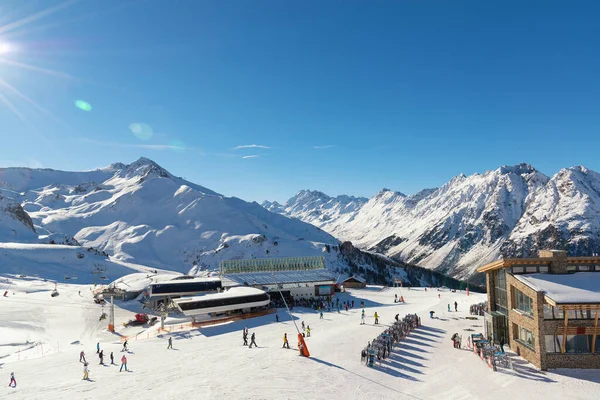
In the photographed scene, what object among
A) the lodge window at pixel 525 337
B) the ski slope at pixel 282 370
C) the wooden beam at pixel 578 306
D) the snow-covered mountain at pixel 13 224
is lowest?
the ski slope at pixel 282 370

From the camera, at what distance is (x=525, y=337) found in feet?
112

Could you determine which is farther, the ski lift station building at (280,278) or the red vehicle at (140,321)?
the ski lift station building at (280,278)

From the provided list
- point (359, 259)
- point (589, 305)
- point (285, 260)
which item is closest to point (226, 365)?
point (589, 305)

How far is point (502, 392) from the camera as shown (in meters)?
27.7

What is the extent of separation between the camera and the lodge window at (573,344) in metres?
31.4

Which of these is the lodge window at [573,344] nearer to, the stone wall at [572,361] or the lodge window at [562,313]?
the stone wall at [572,361]

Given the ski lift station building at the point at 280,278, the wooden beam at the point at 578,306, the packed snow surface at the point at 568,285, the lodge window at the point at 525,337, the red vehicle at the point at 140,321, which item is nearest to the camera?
the wooden beam at the point at 578,306

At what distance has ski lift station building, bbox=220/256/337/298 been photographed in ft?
243

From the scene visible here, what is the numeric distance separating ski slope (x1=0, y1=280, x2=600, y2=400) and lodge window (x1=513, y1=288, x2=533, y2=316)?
13.2ft

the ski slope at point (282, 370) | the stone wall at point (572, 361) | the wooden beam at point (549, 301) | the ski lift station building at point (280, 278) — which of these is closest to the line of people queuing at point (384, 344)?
the ski slope at point (282, 370)

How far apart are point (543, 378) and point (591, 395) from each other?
127 inches

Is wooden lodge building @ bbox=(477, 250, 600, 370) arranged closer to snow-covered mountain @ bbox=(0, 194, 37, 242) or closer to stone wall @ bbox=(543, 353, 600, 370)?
stone wall @ bbox=(543, 353, 600, 370)

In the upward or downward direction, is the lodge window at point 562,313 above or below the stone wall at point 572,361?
above

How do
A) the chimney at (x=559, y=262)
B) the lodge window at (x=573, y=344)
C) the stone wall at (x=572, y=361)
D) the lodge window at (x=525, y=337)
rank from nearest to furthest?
the stone wall at (x=572, y=361) → the lodge window at (x=573, y=344) → the lodge window at (x=525, y=337) → the chimney at (x=559, y=262)
